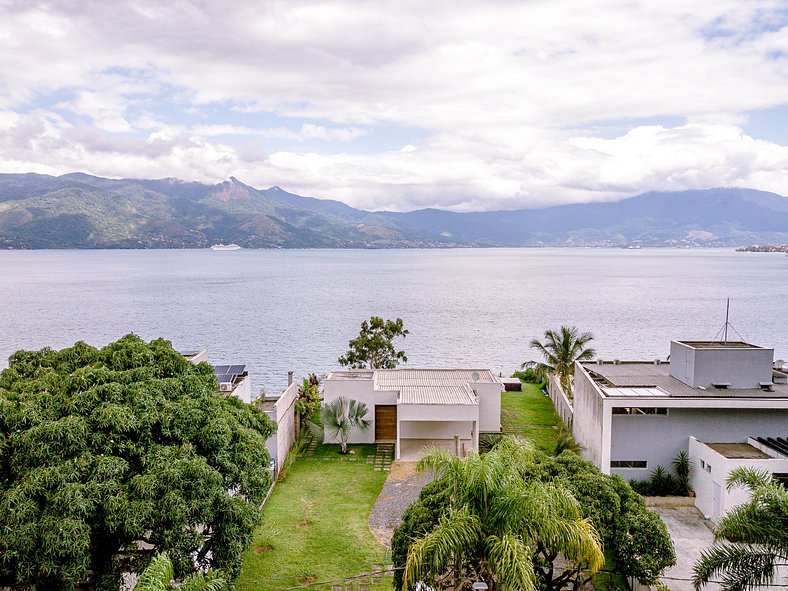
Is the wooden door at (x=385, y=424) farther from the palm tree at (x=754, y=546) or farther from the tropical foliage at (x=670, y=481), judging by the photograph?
the palm tree at (x=754, y=546)

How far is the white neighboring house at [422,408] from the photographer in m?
24.0

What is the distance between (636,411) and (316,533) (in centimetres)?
1184

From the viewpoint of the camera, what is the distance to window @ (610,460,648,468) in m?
20.3

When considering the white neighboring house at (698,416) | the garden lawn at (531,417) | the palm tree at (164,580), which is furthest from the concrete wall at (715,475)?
the palm tree at (164,580)

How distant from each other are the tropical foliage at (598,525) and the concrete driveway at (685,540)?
60.4 inches

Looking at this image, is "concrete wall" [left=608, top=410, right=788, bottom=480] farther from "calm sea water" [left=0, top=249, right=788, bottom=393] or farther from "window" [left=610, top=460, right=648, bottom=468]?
"calm sea water" [left=0, top=249, right=788, bottom=393]

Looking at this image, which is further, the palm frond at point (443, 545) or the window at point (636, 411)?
the window at point (636, 411)

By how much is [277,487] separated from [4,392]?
10767 mm

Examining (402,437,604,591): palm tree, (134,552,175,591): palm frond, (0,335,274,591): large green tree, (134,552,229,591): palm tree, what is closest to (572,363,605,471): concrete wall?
(402,437,604,591): palm tree

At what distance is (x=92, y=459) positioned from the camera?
11.1 meters

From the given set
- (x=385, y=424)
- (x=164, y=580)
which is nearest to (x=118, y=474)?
(x=164, y=580)

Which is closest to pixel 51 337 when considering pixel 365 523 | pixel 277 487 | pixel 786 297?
pixel 277 487

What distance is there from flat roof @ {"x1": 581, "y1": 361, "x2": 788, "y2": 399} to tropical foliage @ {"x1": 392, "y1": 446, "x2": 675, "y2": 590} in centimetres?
726

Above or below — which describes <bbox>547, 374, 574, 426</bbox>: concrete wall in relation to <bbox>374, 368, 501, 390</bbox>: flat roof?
below
